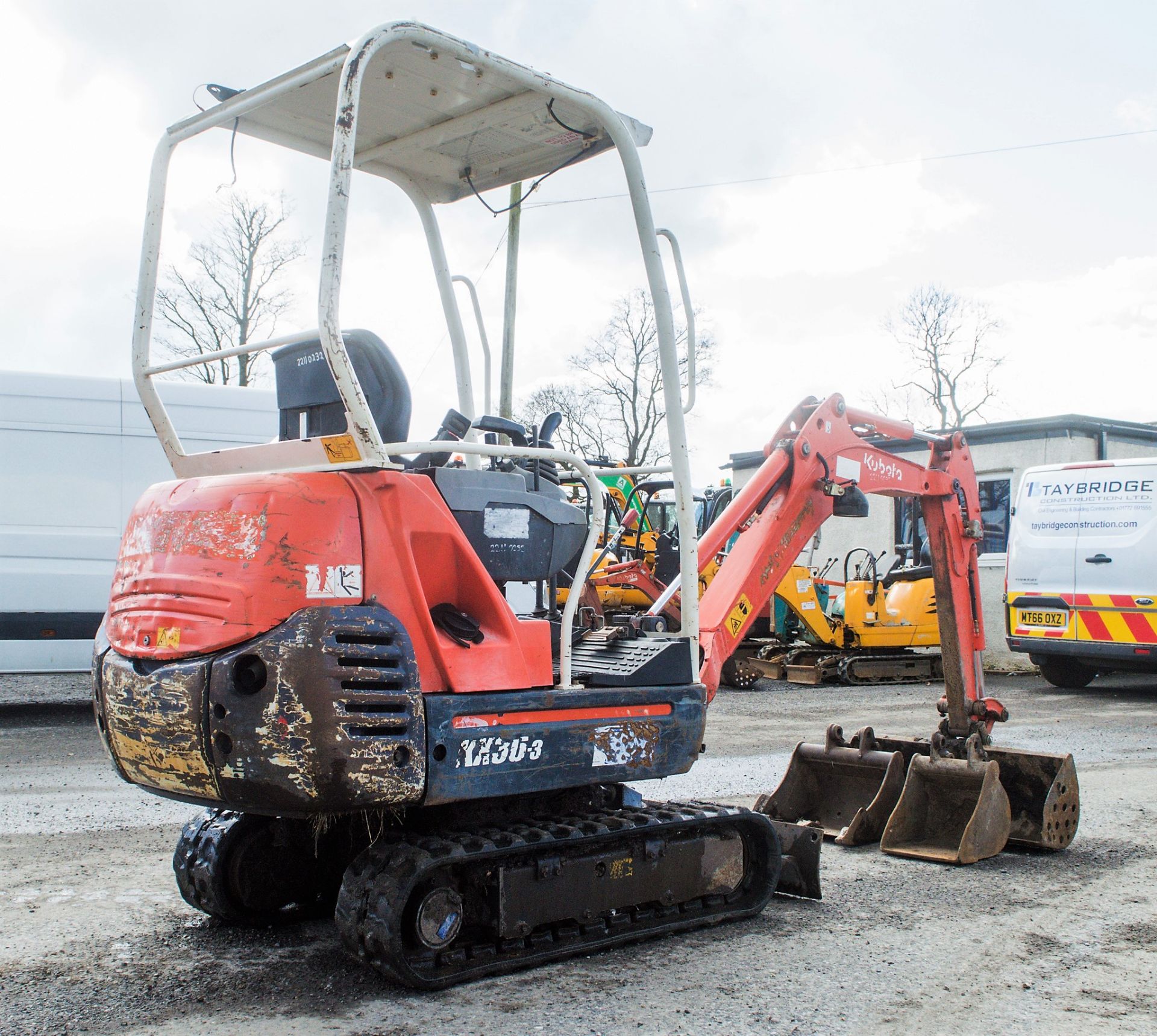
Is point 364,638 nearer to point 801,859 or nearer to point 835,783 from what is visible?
point 801,859

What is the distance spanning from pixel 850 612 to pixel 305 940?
36.3ft

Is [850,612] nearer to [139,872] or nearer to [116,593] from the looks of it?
[139,872]

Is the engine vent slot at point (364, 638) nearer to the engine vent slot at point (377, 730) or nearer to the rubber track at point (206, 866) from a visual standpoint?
the engine vent slot at point (377, 730)

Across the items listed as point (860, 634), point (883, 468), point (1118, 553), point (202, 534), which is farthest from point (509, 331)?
point (202, 534)

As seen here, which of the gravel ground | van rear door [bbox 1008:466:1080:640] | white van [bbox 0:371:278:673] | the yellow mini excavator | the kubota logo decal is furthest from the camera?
the yellow mini excavator

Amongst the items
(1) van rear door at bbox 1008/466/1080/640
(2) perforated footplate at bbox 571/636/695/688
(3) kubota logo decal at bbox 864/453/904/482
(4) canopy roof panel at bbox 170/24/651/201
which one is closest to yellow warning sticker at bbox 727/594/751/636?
(2) perforated footplate at bbox 571/636/695/688

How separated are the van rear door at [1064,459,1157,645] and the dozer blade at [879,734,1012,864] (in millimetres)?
7490

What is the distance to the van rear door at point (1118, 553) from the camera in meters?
12.2

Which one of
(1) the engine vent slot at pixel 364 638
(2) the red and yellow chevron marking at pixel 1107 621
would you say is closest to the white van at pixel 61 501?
(1) the engine vent slot at pixel 364 638

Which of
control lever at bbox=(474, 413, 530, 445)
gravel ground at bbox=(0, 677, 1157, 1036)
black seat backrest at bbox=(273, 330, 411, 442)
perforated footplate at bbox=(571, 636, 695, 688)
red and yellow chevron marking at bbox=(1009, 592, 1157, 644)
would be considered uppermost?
black seat backrest at bbox=(273, 330, 411, 442)

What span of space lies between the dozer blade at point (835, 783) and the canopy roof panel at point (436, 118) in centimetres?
324

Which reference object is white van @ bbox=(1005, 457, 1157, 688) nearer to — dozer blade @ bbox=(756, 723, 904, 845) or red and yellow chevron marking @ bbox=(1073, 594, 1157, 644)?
red and yellow chevron marking @ bbox=(1073, 594, 1157, 644)

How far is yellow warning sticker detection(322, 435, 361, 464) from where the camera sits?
343 cm

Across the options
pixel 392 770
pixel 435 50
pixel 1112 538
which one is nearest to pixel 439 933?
pixel 392 770
